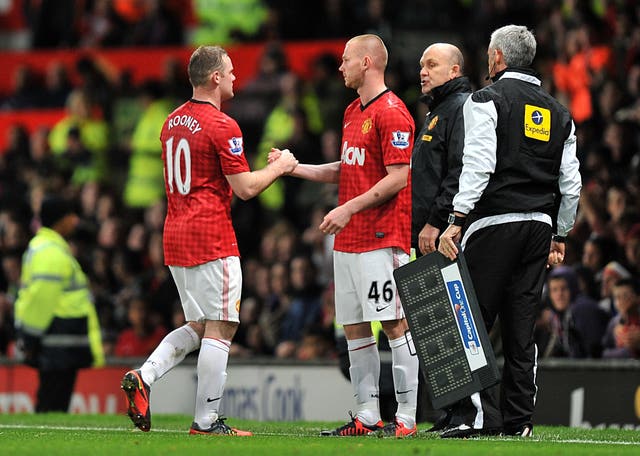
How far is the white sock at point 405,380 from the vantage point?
30.3 ft

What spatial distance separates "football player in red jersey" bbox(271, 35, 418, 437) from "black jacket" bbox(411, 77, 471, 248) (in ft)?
1.15

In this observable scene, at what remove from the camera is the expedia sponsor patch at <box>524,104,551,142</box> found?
904 cm

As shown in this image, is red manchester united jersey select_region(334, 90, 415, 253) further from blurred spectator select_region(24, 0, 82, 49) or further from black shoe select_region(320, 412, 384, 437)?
blurred spectator select_region(24, 0, 82, 49)

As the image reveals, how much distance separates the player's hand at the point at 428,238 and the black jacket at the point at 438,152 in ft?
0.96

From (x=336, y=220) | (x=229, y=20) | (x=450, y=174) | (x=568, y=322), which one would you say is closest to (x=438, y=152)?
(x=450, y=174)

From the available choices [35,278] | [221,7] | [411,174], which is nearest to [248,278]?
[35,278]

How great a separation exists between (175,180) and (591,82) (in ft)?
25.3

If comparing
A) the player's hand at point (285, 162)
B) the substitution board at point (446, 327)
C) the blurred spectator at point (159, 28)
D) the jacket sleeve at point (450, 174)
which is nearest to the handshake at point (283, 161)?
the player's hand at point (285, 162)

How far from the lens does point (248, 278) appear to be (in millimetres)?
17688

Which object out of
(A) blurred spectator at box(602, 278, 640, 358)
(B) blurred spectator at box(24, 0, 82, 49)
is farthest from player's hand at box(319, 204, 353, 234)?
(B) blurred spectator at box(24, 0, 82, 49)

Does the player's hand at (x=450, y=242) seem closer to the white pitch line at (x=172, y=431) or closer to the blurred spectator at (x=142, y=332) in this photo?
the white pitch line at (x=172, y=431)

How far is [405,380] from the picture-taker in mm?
9258

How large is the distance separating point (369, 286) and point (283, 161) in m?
1.01

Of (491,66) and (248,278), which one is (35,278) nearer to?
(248,278)
